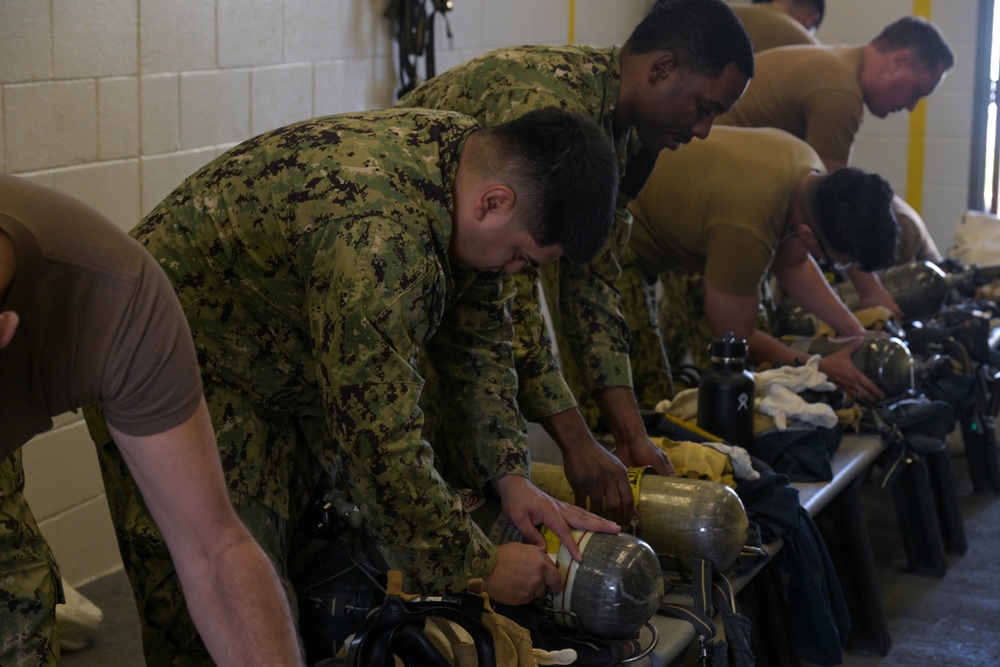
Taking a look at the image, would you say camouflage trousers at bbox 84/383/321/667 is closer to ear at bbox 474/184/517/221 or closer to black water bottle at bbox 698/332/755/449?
ear at bbox 474/184/517/221

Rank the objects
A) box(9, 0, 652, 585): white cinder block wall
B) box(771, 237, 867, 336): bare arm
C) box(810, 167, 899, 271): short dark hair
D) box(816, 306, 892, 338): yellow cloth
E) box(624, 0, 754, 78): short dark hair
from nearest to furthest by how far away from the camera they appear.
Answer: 1. box(624, 0, 754, 78): short dark hair
2. box(9, 0, 652, 585): white cinder block wall
3. box(810, 167, 899, 271): short dark hair
4. box(771, 237, 867, 336): bare arm
5. box(816, 306, 892, 338): yellow cloth

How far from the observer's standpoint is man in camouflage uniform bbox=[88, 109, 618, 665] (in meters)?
1.62

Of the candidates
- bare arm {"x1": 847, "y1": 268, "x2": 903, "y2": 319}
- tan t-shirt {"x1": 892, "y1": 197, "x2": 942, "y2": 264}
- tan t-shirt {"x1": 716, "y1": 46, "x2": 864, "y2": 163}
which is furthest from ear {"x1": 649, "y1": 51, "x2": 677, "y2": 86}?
tan t-shirt {"x1": 892, "y1": 197, "x2": 942, "y2": 264}

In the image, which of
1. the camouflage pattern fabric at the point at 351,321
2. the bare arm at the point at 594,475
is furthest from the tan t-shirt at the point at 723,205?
the camouflage pattern fabric at the point at 351,321

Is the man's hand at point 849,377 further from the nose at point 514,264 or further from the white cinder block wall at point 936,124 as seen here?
the white cinder block wall at point 936,124

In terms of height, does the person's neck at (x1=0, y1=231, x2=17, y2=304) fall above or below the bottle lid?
above

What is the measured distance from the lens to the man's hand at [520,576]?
1.83 meters

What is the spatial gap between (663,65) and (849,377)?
1325 millimetres

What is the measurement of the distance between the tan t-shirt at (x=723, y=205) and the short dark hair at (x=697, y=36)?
789 mm

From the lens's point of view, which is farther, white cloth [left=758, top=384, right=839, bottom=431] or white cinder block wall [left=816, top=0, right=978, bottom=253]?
white cinder block wall [left=816, top=0, right=978, bottom=253]

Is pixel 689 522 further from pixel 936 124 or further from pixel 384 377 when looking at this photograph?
pixel 936 124

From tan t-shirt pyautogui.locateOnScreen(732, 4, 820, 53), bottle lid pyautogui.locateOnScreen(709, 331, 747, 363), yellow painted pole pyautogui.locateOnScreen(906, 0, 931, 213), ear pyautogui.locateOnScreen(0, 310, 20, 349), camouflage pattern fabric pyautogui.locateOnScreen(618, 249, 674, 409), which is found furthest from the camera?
yellow painted pole pyautogui.locateOnScreen(906, 0, 931, 213)

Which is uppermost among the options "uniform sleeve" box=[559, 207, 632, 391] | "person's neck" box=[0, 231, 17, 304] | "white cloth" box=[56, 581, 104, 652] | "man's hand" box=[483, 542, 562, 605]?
"person's neck" box=[0, 231, 17, 304]

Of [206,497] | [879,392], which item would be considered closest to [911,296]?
[879,392]
